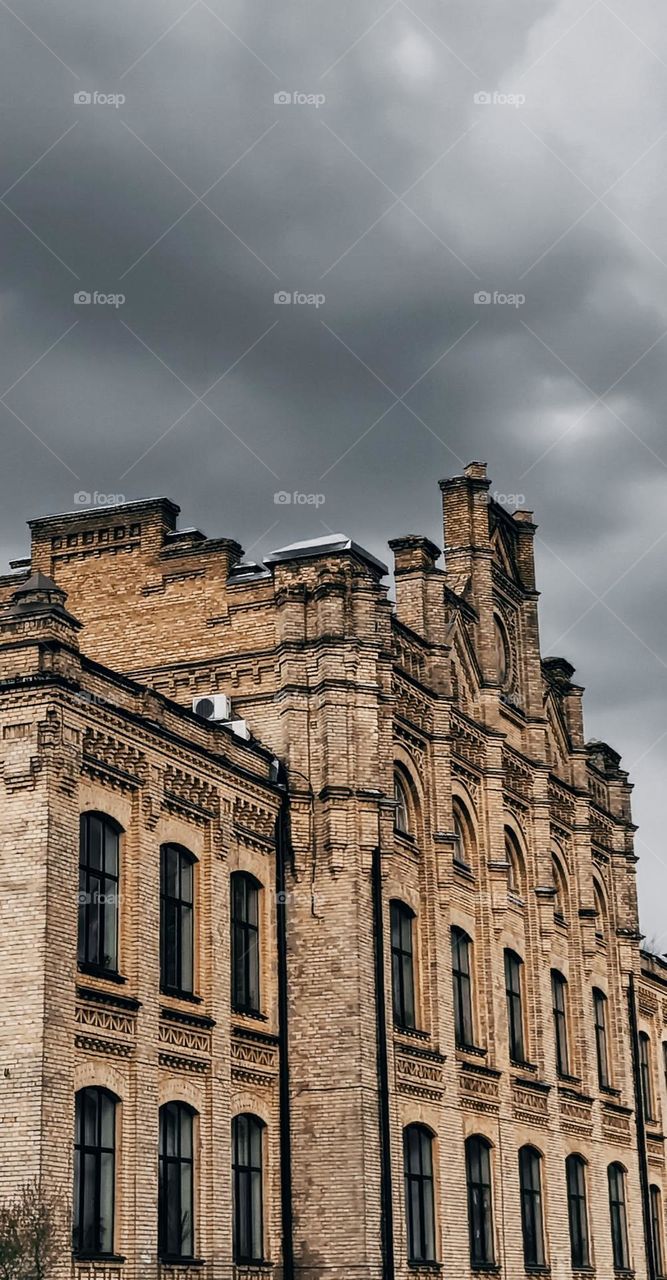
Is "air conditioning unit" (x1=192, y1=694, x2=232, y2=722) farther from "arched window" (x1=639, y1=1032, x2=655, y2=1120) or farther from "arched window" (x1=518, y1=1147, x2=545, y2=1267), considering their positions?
"arched window" (x1=639, y1=1032, x2=655, y2=1120)

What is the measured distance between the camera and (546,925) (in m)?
41.3

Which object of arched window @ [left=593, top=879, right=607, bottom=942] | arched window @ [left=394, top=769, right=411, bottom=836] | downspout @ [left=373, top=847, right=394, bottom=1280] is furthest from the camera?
arched window @ [left=593, top=879, right=607, bottom=942]

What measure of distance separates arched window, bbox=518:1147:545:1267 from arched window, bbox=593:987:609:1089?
5881 millimetres

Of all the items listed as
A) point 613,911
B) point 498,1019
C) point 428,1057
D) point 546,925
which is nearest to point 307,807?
point 428,1057

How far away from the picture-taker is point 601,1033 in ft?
149

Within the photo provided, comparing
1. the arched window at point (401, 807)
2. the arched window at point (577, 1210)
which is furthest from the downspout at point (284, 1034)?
the arched window at point (577, 1210)

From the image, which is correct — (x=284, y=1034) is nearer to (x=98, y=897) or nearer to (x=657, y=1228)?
(x=98, y=897)

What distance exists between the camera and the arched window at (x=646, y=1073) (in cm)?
5069

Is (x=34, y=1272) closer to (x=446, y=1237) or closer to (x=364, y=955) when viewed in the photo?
(x=364, y=955)

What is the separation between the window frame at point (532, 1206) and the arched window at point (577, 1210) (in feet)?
5.85

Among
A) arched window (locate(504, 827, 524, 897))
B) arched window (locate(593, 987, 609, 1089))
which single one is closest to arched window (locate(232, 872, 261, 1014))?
arched window (locate(504, 827, 524, 897))

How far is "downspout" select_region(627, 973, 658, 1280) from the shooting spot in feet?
151

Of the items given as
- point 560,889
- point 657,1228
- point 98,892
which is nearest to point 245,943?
point 98,892

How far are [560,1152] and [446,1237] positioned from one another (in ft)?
23.5
